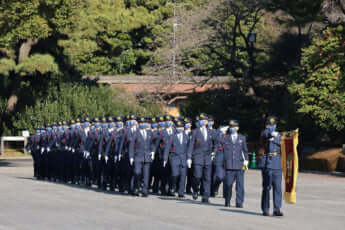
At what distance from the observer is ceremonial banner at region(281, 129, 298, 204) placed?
1545 centimetres

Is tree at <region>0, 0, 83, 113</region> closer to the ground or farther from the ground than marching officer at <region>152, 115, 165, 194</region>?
farther from the ground

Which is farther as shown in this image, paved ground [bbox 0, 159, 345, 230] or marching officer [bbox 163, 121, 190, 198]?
marching officer [bbox 163, 121, 190, 198]

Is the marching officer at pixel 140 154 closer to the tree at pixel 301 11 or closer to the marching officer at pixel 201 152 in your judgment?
the marching officer at pixel 201 152

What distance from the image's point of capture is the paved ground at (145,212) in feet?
44.8

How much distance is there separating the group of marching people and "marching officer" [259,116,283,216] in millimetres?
260

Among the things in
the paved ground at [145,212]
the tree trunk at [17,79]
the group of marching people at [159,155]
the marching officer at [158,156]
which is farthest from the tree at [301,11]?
the marching officer at [158,156]

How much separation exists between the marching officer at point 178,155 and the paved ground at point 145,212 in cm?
52

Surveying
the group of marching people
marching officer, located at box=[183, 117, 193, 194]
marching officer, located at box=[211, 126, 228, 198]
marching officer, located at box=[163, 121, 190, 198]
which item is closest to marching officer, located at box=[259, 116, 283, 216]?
the group of marching people

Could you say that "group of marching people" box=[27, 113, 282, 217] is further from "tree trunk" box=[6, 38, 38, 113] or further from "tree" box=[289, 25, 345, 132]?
"tree trunk" box=[6, 38, 38, 113]

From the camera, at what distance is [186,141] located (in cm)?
2094

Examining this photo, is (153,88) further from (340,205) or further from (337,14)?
(340,205)

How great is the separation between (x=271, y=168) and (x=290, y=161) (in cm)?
40

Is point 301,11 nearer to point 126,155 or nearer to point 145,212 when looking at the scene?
point 126,155

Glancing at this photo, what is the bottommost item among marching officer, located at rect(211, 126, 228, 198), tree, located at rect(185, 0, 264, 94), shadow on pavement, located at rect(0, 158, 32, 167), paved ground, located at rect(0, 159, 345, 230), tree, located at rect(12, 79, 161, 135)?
shadow on pavement, located at rect(0, 158, 32, 167)
